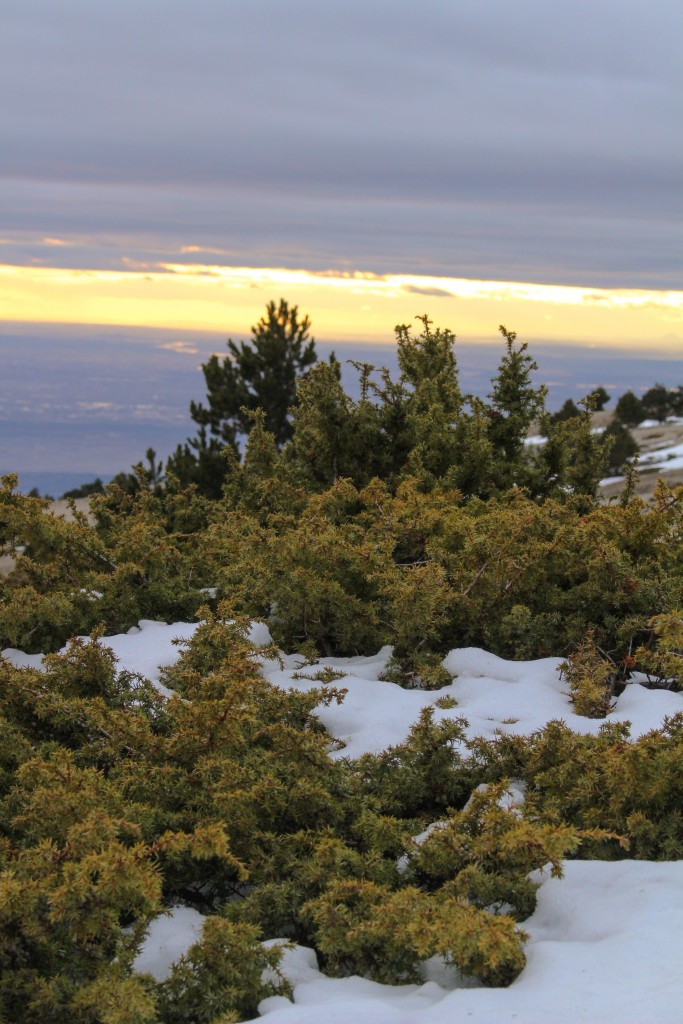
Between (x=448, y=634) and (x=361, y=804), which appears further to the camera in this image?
(x=448, y=634)

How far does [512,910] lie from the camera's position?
11.8ft

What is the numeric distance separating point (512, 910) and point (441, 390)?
7.45m

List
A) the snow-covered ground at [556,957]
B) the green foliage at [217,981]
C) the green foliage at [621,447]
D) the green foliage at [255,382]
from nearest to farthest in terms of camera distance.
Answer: the snow-covered ground at [556,957] → the green foliage at [217,981] → the green foliage at [255,382] → the green foliage at [621,447]

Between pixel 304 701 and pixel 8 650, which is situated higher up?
pixel 304 701

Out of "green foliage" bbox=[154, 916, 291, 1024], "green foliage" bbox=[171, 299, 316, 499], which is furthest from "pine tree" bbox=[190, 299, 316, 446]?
"green foliage" bbox=[154, 916, 291, 1024]

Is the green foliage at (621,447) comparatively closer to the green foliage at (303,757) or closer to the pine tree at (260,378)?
the pine tree at (260,378)

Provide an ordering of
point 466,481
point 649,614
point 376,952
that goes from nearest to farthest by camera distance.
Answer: point 376,952 → point 649,614 → point 466,481

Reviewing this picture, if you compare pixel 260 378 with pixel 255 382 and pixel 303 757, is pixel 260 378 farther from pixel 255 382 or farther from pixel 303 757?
pixel 303 757

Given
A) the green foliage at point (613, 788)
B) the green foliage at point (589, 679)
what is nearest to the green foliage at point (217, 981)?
the green foliage at point (613, 788)

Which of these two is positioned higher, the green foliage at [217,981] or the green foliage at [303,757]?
the green foliage at [303,757]

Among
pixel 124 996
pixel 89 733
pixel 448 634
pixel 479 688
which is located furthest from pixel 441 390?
pixel 124 996

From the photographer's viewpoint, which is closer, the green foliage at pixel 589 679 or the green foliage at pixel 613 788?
the green foliage at pixel 613 788

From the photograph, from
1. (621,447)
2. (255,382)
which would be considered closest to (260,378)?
(255,382)

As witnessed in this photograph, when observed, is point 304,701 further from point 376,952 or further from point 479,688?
point 376,952
